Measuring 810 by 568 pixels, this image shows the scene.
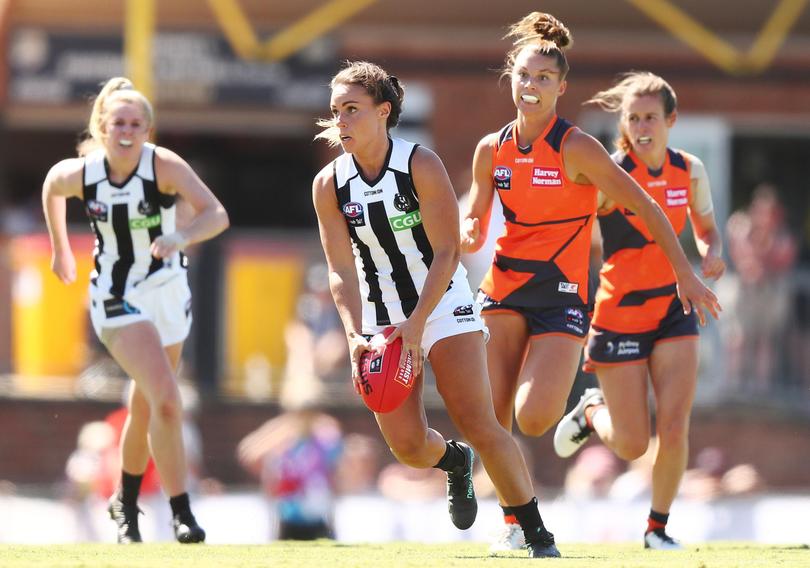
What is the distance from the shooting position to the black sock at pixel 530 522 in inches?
271

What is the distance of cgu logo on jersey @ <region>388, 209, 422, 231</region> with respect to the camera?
22.2 feet

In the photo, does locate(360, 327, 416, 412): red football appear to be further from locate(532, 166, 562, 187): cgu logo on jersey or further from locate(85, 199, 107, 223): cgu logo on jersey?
locate(85, 199, 107, 223): cgu logo on jersey

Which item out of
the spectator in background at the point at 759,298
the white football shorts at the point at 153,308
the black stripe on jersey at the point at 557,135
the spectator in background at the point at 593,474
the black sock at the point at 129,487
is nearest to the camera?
the black stripe on jersey at the point at 557,135

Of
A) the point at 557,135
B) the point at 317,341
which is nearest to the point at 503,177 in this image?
the point at 557,135

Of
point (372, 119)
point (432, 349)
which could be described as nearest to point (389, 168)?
point (372, 119)

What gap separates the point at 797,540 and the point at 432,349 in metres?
5.47

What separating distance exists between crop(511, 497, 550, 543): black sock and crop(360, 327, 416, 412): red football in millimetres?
781

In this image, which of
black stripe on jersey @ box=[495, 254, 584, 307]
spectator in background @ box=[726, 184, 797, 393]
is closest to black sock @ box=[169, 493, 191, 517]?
black stripe on jersey @ box=[495, 254, 584, 307]

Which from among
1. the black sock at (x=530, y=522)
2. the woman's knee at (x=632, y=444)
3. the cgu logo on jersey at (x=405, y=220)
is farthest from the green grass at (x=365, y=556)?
the cgu logo on jersey at (x=405, y=220)

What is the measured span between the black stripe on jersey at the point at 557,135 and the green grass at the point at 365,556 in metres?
1.93

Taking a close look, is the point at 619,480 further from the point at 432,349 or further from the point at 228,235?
the point at 432,349

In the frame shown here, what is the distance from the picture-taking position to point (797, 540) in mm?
11305

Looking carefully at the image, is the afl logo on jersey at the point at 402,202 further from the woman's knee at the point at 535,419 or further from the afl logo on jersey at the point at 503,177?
the woman's knee at the point at 535,419

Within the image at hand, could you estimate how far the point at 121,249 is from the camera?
803cm
